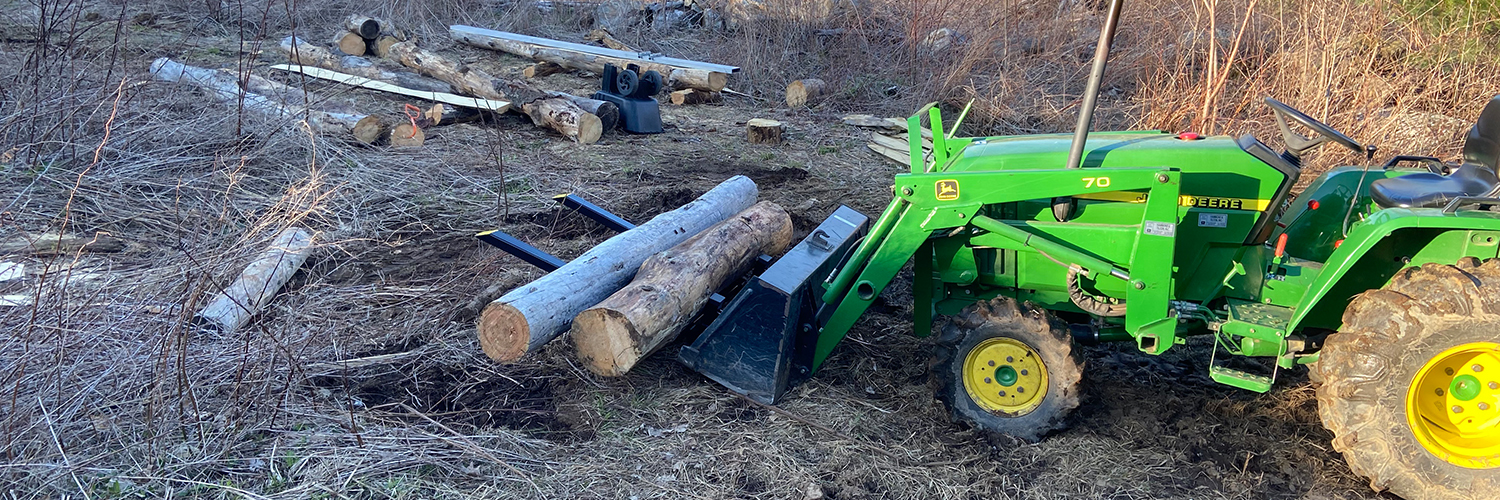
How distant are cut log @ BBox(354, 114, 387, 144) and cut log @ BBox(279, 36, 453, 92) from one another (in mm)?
2030

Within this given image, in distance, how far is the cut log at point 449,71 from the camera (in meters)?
9.88

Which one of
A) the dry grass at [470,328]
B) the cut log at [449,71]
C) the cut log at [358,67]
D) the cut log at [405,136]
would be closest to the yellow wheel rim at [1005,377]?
the dry grass at [470,328]

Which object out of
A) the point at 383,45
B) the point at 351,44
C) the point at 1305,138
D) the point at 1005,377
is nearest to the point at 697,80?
the point at 383,45

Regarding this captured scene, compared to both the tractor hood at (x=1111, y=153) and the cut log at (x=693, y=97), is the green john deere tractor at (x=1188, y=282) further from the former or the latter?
the cut log at (x=693, y=97)

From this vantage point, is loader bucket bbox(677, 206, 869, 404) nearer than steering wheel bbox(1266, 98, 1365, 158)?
No

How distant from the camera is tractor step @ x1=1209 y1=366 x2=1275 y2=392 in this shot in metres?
3.59

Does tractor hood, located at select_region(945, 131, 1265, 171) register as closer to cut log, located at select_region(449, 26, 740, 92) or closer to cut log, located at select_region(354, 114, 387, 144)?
cut log, located at select_region(354, 114, 387, 144)

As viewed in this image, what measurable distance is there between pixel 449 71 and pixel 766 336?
7713 millimetres

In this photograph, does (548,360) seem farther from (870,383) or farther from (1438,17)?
(1438,17)

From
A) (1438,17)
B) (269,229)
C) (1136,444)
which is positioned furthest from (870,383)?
(1438,17)

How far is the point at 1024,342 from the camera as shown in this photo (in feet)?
12.6

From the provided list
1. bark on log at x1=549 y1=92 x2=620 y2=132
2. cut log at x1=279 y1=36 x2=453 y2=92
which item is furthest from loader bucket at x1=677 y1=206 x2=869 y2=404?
cut log at x1=279 y1=36 x2=453 y2=92

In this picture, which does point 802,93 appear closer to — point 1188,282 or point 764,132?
point 764,132

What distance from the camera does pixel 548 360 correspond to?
448 centimetres
